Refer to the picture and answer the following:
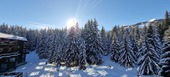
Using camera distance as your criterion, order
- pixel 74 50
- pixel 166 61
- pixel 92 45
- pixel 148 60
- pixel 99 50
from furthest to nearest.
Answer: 1. pixel 99 50
2. pixel 92 45
3. pixel 74 50
4. pixel 148 60
5. pixel 166 61

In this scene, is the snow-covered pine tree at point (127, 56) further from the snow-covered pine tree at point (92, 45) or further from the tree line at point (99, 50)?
the snow-covered pine tree at point (92, 45)

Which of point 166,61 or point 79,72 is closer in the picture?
point 166,61

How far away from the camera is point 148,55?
113 feet

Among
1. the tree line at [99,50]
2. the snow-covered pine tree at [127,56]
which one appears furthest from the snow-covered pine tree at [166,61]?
the snow-covered pine tree at [127,56]

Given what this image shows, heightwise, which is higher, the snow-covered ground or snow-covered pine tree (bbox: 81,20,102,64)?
snow-covered pine tree (bbox: 81,20,102,64)

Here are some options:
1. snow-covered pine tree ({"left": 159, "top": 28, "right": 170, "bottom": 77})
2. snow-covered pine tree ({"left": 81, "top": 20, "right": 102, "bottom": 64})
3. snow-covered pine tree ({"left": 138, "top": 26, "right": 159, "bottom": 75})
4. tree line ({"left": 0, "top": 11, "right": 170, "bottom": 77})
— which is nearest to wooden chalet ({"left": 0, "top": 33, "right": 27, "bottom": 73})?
tree line ({"left": 0, "top": 11, "right": 170, "bottom": 77})

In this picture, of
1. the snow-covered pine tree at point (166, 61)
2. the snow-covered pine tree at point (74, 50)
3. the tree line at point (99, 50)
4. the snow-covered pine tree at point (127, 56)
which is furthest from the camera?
the snow-covered pine tree at point (127, 56)

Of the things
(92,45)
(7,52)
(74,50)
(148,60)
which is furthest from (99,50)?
(7,52)

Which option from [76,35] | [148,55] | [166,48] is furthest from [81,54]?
[166,48]

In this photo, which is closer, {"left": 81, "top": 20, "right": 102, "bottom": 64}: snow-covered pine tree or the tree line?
the tree line

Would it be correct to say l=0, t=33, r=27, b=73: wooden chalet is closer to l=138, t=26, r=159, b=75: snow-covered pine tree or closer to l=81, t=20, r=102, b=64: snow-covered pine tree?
l=81, t=20, r=102, b=64: snow-covered pine tree

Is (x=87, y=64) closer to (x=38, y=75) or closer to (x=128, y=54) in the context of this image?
(x=128, y=54)

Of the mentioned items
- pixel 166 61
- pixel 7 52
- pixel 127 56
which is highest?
pixel 7 52

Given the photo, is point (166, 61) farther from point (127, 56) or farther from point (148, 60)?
point (127, 56)
